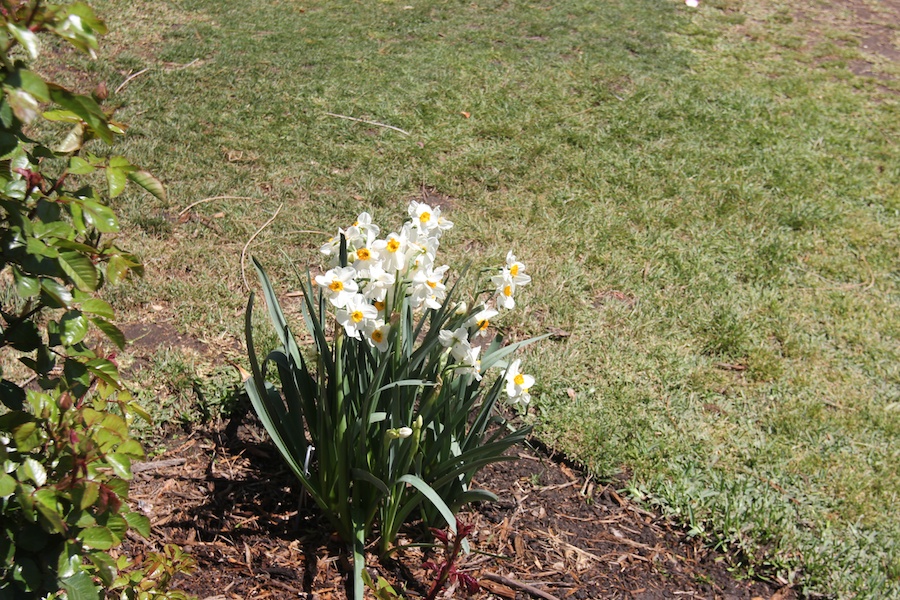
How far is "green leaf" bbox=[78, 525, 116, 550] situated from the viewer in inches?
56.6

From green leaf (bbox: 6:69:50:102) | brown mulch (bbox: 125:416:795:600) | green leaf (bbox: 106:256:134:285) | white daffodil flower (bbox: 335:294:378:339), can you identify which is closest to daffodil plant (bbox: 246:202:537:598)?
white daffodil flower (bbox: 335:294:378:339)

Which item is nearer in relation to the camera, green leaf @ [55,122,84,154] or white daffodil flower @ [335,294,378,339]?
green leaf @ [55,122,84,154]

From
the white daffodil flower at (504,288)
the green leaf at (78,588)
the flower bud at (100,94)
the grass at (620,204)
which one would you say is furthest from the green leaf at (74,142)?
the grass at (620,204)

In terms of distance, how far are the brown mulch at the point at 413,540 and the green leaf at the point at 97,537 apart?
2.57 ft

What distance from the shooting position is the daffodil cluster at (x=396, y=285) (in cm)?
193

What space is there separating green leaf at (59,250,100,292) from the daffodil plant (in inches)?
25.2

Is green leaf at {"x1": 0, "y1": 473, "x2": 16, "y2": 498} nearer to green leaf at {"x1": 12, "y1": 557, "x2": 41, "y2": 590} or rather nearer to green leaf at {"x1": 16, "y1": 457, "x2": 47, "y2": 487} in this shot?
green leaf at {"x1": 16, "y1": 457, "x2": 47, "y2": 487}

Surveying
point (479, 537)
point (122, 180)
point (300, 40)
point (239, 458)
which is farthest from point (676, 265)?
point (300, 40)

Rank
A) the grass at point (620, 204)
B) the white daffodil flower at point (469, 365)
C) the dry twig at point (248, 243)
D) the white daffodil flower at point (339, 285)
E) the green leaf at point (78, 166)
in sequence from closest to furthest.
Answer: the green leaf at point (78, 166)
the white daffodil flower at point (339, 285)
the white daffodil flower at point (469, 365)
the grass at point (620, 204)
the dry twig at point (248, 243)

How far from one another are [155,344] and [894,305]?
385 centimetres

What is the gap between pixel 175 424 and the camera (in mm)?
2742

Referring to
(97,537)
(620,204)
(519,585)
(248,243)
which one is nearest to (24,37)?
(97,537)

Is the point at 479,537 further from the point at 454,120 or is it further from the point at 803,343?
the point at 454,120

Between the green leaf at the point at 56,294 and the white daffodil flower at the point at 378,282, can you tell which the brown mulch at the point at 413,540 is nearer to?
the white daffodil flower at the point at 378,282
